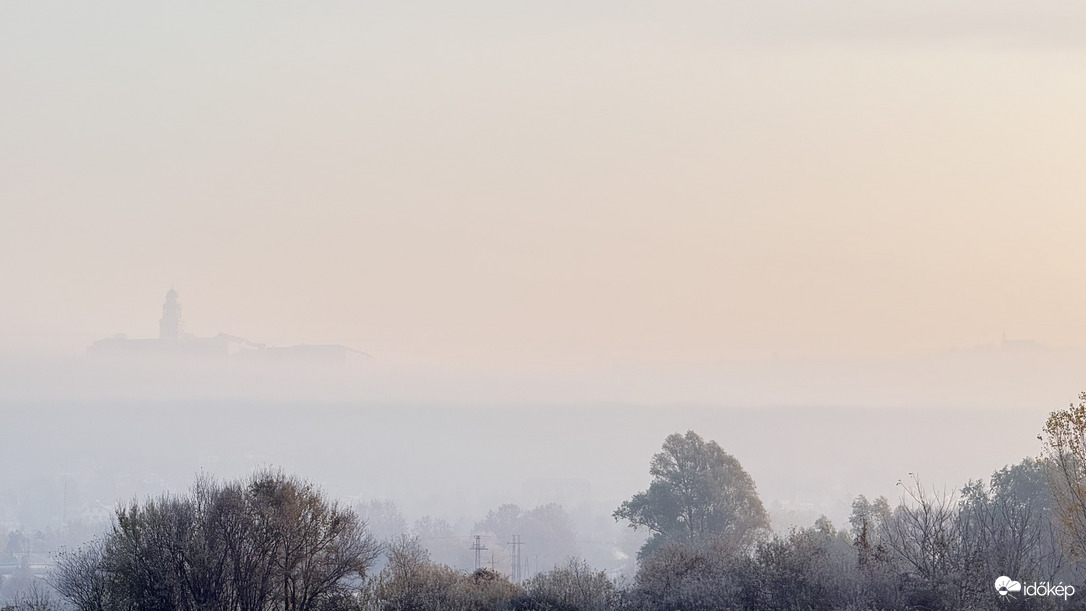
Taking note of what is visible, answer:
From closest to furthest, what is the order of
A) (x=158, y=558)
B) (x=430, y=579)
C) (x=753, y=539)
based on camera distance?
1. (x=158, y=558)
2. (x=430, y=579)
3. (x=753, y=539)

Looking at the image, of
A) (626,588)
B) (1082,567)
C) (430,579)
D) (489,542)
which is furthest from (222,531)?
(489,542)

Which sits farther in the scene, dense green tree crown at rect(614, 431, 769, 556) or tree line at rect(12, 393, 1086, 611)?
dense green tree crown at rect(614, 431, 769, 556)

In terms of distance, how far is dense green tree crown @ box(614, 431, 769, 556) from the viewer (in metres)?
70.3

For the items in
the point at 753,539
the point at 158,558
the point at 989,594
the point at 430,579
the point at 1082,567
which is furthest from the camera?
the point at 753,539

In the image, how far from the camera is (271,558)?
1617 inches

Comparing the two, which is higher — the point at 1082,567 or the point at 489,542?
the point at 1082,567

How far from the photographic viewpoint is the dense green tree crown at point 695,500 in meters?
70.3

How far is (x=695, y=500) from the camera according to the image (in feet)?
232

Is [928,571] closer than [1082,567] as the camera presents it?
Yes

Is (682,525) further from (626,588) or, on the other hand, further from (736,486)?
(626,588)

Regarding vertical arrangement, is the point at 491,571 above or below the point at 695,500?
below

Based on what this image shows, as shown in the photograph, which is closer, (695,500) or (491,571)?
(491,571)

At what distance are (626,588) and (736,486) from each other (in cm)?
2791

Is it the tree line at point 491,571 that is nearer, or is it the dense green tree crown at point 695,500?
the tree line at point 491,571
